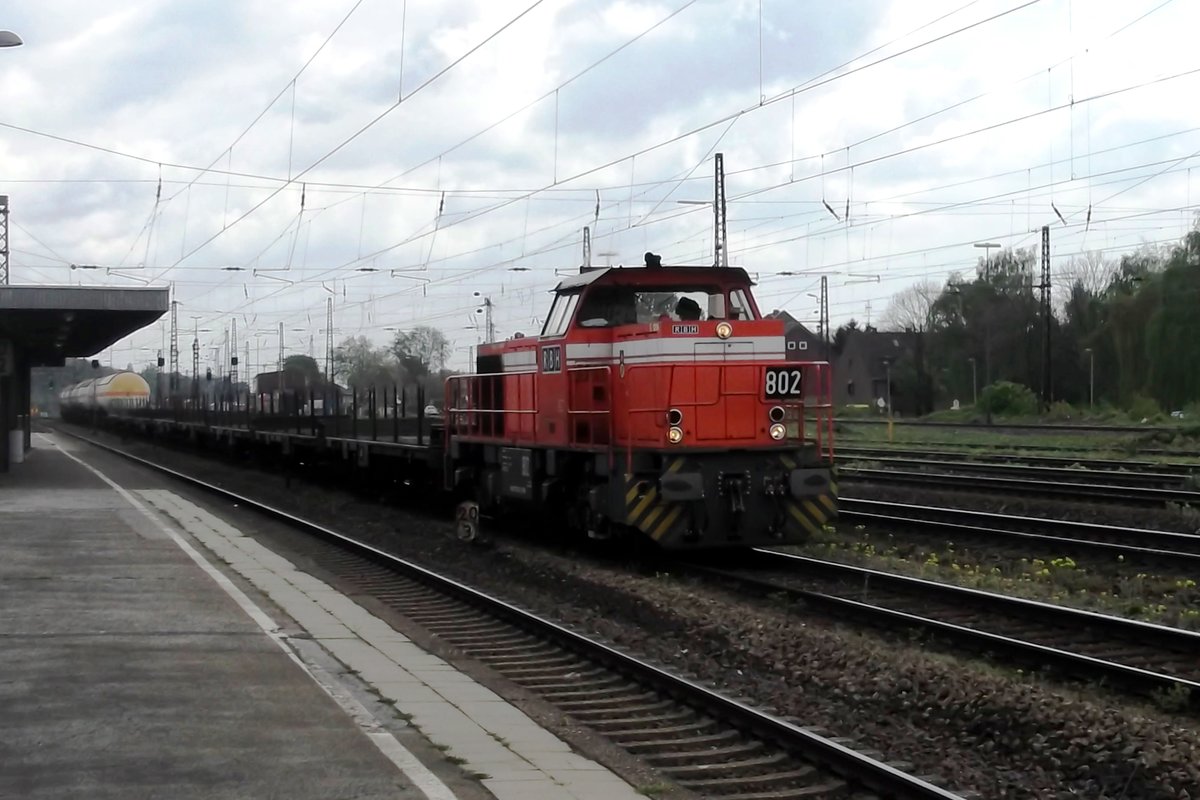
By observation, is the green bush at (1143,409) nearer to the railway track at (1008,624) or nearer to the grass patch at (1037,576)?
the grass patch at (1037,576)

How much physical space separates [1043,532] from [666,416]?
627 centimetres

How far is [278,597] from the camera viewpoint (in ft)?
40.1

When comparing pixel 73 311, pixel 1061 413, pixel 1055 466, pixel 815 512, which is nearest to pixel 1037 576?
pixel 815 512

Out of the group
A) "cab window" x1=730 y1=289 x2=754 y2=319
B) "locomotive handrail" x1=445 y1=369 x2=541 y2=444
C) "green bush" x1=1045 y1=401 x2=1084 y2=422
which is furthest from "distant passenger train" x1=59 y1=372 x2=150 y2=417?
"cab window" x1=730 y1=289 x2=754 y2=319

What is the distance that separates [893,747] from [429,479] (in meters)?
15.1

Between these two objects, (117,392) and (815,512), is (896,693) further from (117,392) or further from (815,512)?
(117,392)

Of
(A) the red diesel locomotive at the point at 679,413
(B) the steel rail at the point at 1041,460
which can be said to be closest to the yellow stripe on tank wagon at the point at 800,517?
(A) the red diesel locomotive at the point at 679,413

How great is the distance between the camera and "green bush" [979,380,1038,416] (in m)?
57.0

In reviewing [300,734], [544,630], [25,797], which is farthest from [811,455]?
[25,797]

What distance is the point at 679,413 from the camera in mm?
13156

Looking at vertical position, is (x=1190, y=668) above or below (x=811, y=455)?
below

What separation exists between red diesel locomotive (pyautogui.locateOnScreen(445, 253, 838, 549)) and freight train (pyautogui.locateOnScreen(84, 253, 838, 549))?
0.05 ft

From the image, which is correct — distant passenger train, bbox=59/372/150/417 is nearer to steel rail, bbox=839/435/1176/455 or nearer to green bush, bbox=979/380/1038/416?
steel rail, bbox=839/435/1176/455

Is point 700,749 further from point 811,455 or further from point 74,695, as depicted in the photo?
point 811,455
